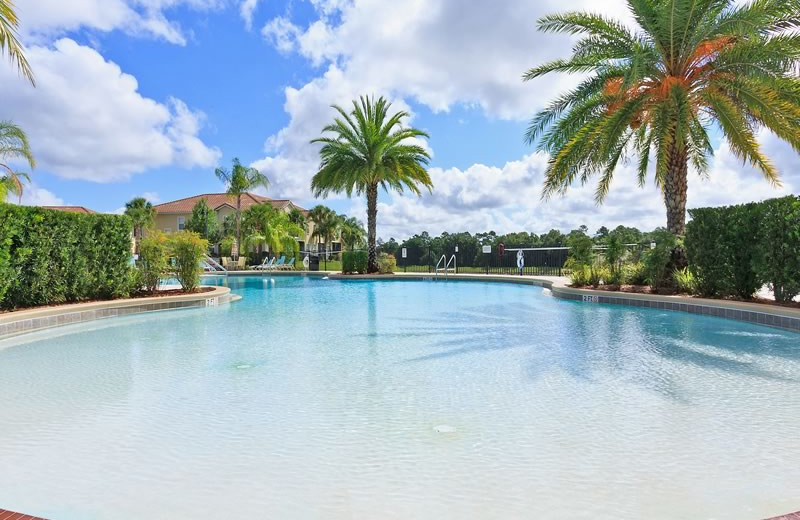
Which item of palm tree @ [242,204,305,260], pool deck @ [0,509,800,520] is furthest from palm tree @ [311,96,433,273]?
pool deck @ [0,509,800,520]

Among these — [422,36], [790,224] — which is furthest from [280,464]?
[422,36]

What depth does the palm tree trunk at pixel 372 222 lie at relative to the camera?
23.8 metres

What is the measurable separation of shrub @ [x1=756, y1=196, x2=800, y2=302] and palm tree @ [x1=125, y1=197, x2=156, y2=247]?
134 feet

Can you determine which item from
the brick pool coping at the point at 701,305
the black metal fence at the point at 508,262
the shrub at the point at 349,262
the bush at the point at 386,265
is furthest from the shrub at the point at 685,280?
the shrub at the point at 349,262

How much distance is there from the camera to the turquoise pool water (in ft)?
8.73

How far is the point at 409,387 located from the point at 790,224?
8137mm

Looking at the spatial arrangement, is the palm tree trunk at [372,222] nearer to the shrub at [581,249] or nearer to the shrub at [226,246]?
the shrub at [581,249]

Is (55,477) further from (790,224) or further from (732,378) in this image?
(790,224)

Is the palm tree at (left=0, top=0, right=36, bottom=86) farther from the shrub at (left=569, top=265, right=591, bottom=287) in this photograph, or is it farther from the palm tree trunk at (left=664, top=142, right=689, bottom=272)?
the palm tree trunk at (left=664, top=142, right=689, bottom=272)

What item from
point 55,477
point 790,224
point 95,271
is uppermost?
point 790,224

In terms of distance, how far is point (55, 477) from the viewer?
117 inches

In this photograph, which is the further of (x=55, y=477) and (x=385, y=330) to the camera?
(x=385, y=330)

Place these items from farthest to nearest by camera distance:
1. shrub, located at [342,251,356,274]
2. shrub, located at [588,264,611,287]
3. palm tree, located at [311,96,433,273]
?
shrub, located at [342,251,356,274]
palm tree, located at [311,96,433,273]
shrub, located at [588,264,611,287]

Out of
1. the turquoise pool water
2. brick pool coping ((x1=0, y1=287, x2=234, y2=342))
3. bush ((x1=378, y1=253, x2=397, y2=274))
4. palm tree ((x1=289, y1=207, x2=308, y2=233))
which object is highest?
palm tree ((x1=289, y1=207, x2=308, y2=233))
